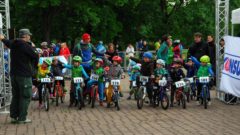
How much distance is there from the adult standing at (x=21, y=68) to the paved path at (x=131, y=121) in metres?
0.49

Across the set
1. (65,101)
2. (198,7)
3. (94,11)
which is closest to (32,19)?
(94,11)

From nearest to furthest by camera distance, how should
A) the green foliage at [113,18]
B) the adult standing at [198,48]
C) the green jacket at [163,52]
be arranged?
the green jacket at [163,52] < the adult standing at [198,48] < the green foliage at [113,18]

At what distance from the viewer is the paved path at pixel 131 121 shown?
10812 millimetres

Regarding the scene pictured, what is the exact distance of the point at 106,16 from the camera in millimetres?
37562

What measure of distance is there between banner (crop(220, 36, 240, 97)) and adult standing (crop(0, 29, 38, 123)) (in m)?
5.99

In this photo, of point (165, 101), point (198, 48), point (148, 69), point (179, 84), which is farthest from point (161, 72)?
point (198, 48)

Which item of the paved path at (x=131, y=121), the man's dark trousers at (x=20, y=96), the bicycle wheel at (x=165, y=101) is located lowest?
the paved path at (x=131, y=121)

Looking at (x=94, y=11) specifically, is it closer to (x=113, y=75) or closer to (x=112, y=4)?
(x=112, y=4)

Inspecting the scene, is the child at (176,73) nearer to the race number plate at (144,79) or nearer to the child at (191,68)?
the race number plate at (144,79)

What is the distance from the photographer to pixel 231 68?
1568 centimetres

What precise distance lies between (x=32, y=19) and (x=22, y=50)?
27.0 meters

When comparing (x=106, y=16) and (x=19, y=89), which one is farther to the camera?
(x=106, y=16)

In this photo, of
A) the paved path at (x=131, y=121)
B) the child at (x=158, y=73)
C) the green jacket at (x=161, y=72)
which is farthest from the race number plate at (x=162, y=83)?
the paved path at (x=131, y=121)

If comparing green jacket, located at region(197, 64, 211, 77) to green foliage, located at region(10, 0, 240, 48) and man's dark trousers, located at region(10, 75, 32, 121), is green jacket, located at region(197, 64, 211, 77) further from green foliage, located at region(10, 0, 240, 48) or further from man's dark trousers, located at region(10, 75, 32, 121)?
green foliage, located at region(10, 0, 240, 48)
